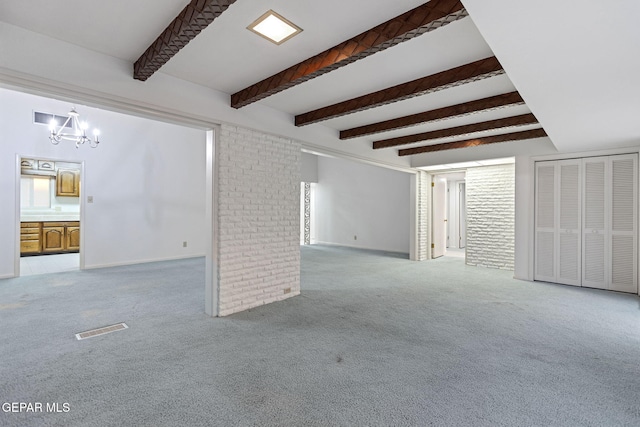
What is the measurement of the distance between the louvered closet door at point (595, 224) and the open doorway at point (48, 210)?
A: 10011 millimetres

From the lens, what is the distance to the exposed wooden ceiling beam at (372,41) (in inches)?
72.6

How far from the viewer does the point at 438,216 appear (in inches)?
314

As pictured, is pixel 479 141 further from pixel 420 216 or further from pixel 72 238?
pixel 72 238

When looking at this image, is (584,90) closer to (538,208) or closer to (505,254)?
(538,208)

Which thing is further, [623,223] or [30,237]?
[30,237]

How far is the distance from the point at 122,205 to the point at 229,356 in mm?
5361

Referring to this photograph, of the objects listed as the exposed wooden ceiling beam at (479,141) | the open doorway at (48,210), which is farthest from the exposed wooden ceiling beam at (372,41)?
the open doorway at (48,210)

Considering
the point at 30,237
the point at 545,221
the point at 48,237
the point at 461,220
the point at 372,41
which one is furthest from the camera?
the point at 461,220

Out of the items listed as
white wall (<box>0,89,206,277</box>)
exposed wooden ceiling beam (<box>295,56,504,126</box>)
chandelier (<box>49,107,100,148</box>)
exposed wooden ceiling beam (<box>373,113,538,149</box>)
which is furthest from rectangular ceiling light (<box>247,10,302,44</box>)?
white wall (<box>0,89,206,277</box>)

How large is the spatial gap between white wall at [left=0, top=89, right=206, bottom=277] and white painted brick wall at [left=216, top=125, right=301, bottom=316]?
4207mm

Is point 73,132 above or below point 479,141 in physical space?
above

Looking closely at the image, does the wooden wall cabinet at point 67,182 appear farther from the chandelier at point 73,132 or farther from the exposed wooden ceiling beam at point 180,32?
the exposed wooden ceiling beam at point 180,32

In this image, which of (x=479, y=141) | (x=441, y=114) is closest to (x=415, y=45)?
(x=441, y=114)

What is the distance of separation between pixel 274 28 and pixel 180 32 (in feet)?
2.08
